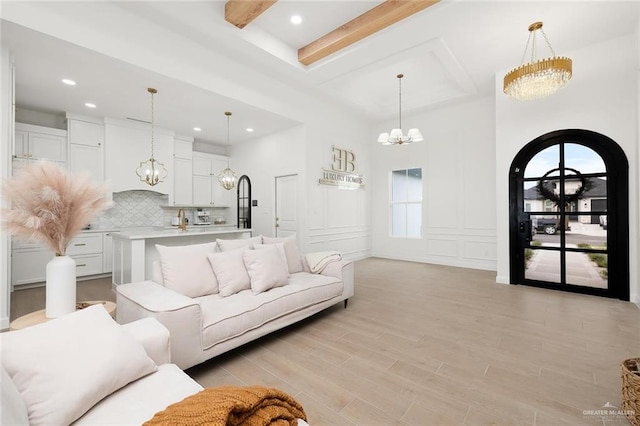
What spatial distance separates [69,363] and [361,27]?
4.15m

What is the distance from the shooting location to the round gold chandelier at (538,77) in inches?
126

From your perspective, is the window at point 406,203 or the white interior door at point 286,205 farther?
the window at point 406,203

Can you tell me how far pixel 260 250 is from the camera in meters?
2.96

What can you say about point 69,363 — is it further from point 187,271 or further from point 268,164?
point 268,164

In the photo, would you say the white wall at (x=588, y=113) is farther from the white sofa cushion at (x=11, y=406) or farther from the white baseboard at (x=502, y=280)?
the white sofa cushion at (x=11, y=406)

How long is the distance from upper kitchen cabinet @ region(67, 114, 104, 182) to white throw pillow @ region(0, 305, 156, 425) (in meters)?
4.97

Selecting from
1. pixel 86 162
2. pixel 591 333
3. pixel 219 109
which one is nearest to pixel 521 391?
pixel 591 333

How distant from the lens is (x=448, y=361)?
229 cm

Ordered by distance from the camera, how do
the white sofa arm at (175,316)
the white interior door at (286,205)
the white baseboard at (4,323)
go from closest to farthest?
the white sofa arm at (175,316) → the white baseboard at (4,323) → the white interior door at (286,205)

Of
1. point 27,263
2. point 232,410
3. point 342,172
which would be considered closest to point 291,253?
point 232,410

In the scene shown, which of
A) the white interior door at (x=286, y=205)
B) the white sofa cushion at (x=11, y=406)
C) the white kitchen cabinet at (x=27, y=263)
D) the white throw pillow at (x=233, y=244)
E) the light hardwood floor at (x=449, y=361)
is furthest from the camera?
the white interior door at (x=286, y=205)

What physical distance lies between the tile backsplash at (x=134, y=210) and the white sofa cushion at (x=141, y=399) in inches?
211

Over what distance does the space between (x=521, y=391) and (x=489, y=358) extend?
17.0 inches

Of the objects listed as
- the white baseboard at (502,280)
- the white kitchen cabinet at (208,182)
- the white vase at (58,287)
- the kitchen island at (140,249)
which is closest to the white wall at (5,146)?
the kitchen island at (140,249)
